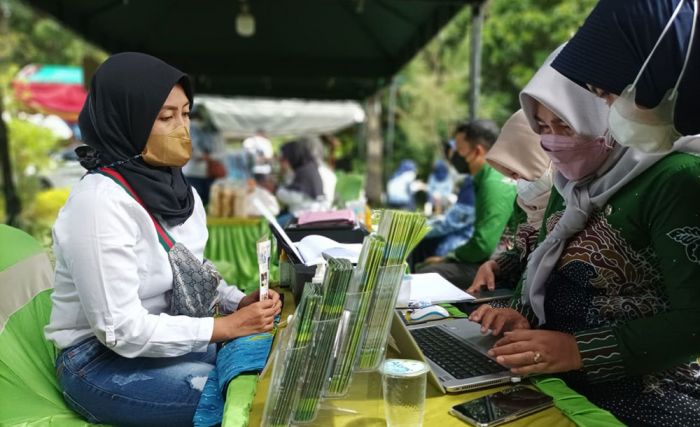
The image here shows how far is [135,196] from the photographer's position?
1.45 metres

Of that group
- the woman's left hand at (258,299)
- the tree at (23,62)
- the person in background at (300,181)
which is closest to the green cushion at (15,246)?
the woman's left hand at (258,299)

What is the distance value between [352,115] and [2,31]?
35.7 feet

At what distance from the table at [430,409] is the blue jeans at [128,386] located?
0.31m

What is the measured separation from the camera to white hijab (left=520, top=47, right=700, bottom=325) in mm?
1338

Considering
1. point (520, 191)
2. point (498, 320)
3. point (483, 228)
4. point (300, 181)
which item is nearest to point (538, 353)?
point (498, 320)

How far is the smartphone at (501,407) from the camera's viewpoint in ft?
3.46

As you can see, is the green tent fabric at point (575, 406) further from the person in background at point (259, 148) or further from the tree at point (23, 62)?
the person in background at point (259, 148)

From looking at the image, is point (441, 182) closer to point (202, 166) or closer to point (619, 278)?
point (202, 166)

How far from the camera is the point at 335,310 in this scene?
1003 millimetres

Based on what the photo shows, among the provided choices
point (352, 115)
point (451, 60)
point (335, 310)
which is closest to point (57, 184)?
point (352, 115)

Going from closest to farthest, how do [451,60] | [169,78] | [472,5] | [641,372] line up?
[641,372]
[169,78]
[472,5]
[451,60]

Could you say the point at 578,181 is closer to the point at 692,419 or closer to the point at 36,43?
the point at 692,419

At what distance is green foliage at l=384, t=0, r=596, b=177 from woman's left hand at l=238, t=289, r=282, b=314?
42.0 ft

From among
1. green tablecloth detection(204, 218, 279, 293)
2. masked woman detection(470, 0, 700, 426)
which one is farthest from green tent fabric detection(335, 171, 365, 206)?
masked woman detection(470, 0, 700, 426)
